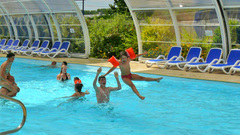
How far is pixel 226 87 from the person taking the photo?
11.1 metres

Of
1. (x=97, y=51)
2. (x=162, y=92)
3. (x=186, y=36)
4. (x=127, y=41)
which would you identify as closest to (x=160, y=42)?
(x=186, y=36)

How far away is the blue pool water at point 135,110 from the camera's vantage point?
7.14 m

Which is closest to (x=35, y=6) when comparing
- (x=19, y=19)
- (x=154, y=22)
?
(x=19, y=19)

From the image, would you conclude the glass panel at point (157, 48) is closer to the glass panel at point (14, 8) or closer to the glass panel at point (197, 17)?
the glass panel at point (197, 17)

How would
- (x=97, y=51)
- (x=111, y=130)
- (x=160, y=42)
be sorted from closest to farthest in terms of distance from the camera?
(x=111, y=130) → (x=160, y=42) → (x=97, y=51)

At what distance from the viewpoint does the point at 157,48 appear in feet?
55.7

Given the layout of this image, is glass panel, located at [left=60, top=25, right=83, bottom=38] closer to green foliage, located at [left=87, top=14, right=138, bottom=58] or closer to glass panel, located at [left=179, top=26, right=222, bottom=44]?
green foliage, located at [left=87, top=14, right=138, bottom=58]

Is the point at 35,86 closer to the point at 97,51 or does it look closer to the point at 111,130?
the point at 111,130

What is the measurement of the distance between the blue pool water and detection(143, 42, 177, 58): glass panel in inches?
162

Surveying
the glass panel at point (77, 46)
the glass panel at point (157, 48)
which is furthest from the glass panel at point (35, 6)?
the glass panel at point (157, 48)

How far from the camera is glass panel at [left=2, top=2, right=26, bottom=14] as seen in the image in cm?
2248

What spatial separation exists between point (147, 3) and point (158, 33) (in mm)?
1531

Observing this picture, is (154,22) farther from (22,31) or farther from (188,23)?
(22,31)

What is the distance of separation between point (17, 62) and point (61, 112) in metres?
10.8
